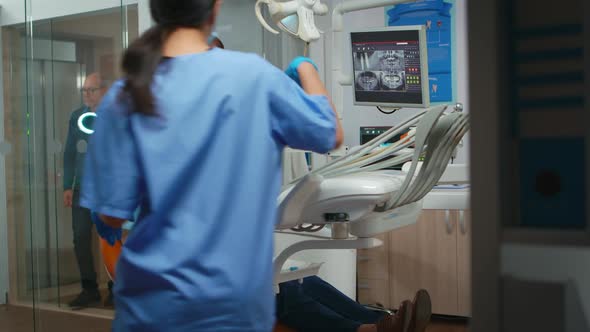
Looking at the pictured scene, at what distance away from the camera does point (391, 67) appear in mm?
2861

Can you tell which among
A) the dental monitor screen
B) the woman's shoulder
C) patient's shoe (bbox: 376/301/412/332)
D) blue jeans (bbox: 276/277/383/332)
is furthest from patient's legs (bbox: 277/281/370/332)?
the woman's shoulder

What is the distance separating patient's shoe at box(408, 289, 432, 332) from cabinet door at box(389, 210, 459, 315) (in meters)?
1.03

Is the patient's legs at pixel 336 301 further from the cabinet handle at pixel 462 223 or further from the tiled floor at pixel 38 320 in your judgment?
the tiled floor at pixel 38 320

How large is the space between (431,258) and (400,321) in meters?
1.23

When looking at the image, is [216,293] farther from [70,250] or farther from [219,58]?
[70,250]

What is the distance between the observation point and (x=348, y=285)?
3.59 metres

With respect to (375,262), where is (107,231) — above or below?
A: above

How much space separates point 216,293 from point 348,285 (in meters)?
2.44

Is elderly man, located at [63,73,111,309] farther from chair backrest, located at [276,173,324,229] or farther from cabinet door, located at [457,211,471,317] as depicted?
cabinet door, located at [457,211,471,317]

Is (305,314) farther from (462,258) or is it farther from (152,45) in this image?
(152,45)

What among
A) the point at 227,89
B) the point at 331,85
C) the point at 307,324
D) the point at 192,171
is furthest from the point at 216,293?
the point at 331,85

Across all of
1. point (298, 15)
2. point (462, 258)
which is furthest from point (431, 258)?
point (298, 15)

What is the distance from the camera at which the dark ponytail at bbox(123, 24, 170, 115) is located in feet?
3.88

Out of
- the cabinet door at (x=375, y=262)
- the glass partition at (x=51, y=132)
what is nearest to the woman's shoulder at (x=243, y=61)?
the glass partition at (x=51, y=132)
